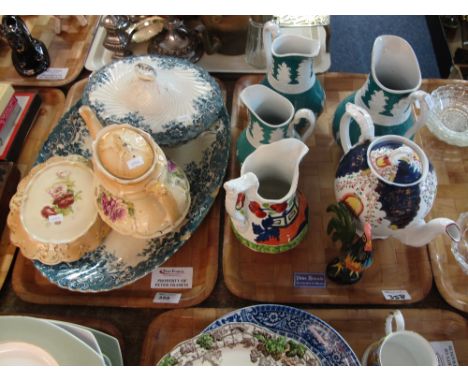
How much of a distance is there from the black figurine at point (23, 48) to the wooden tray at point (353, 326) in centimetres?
69

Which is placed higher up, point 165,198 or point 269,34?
point 269,34

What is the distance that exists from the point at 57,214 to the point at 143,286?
187mm

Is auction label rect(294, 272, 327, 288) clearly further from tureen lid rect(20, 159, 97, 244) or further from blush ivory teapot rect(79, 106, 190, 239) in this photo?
tureen lid rect(20, 159, 97, 244)

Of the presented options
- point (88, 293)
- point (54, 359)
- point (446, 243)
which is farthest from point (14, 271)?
point (446, 243)

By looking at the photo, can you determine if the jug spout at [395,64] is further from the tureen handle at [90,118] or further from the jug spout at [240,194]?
the tureen handle at [90,118]

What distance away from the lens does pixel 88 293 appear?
72 cm

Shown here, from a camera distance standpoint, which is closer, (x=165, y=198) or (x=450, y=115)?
(x=165, y=198)

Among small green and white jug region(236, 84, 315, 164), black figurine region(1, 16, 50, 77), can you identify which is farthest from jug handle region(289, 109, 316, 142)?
black figurine region(1, 16, 50, 77)

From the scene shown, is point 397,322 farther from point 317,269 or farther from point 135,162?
point 135,162

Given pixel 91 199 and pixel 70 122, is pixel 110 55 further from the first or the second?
pixel 91 199

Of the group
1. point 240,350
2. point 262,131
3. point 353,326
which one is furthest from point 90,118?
point 353,326

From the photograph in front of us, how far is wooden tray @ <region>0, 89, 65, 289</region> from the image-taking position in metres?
0.79

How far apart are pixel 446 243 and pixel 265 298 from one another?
34 cm

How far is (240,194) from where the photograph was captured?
596 millimetres
